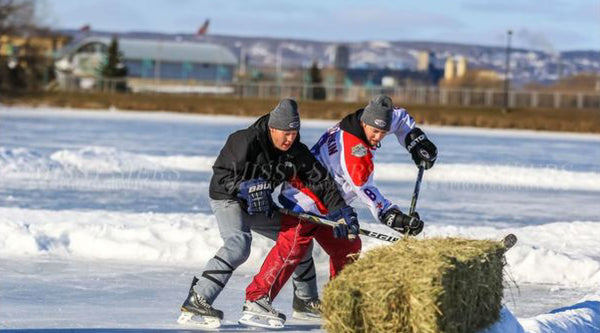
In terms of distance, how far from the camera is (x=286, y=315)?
7.38 m

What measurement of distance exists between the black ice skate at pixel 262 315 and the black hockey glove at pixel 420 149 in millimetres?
1275

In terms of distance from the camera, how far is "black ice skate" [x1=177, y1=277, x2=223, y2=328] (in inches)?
265

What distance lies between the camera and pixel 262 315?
22.4ft

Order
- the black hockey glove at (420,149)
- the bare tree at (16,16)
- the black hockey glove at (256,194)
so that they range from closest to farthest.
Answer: the black hockey glove at (256,194), the black hockey glove at (420,149), the bare tree at (16,16)

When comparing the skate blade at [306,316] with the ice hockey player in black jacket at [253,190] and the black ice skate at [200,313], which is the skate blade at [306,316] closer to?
the ice hockey player in black jacket at [253,190]

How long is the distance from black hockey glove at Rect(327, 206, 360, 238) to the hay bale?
109cm

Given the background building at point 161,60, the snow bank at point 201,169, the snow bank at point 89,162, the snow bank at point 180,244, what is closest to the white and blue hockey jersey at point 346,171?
the snow bank at point 180,244

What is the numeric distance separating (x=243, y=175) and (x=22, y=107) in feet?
155

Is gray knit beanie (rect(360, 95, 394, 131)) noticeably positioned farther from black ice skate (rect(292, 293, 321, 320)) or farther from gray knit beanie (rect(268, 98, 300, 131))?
black ice skate (rect(292, 293, 321, 320))

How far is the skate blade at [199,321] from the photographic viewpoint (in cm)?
674

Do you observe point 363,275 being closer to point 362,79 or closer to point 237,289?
point 237,289

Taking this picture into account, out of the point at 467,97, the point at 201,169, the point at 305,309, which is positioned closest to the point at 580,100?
the point at 467,97

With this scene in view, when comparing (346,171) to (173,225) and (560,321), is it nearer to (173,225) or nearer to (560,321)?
(560,321)

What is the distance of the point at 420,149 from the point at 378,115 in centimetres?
46
